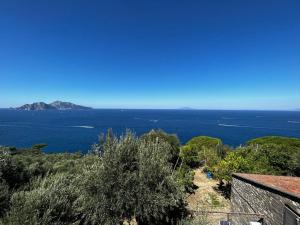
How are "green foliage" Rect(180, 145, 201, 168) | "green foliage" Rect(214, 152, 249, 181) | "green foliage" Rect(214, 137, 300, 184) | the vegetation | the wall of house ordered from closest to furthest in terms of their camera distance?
the vegetation → the wall of house → "green foliage" Rect(214, 152, 249, 181) → "green foliage" Rect(214, 137, 300, 184) → "green foliage" Rect(180, 145, 201, 168)

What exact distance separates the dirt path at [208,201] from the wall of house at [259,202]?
152 cm

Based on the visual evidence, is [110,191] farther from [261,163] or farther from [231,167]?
[261,163]

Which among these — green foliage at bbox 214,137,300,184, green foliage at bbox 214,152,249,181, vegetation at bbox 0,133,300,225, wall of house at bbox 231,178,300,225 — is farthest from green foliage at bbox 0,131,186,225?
green foliage at bbox 214,137,300,184

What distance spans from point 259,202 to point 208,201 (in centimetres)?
595

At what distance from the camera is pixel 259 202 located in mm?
9703

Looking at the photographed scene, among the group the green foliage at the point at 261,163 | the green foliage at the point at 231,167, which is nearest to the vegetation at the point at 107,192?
the green foliage at the point at 231,167

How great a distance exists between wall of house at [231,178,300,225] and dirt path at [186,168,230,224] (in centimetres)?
152

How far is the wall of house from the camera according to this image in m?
8.11

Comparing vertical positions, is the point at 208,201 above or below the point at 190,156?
below

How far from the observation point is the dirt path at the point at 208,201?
1367 cm

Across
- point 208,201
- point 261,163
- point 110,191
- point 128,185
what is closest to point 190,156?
point 261,163

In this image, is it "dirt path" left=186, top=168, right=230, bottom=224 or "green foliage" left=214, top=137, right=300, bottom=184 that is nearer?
"dirt path" left=186, top=168, right=230, bottom=224

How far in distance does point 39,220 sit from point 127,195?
345cm

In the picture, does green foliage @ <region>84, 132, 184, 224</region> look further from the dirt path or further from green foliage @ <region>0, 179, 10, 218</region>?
the dirt path
